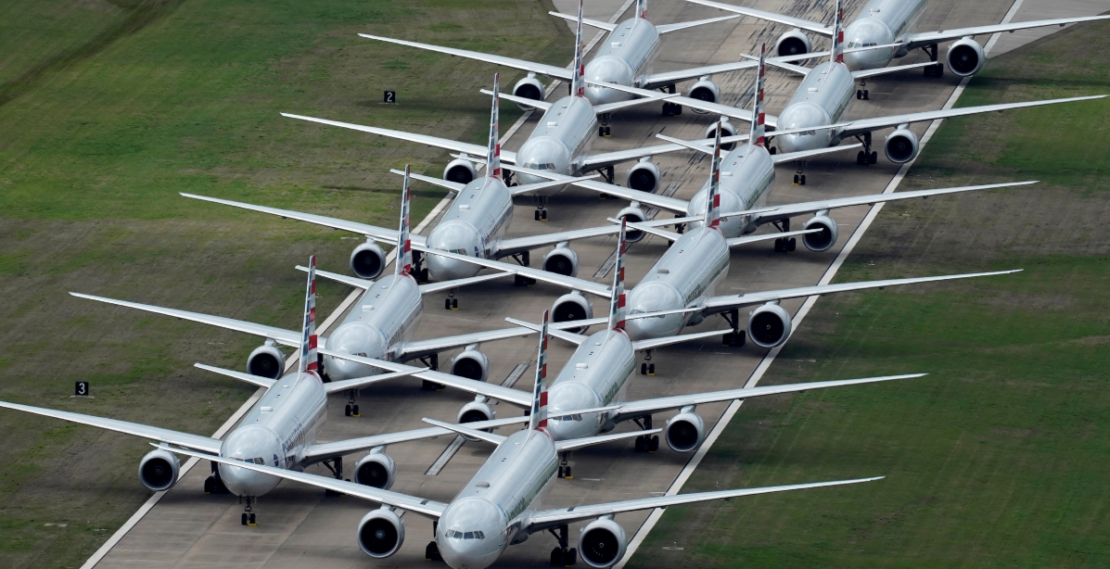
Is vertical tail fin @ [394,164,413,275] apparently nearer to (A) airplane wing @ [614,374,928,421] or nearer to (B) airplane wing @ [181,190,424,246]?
(B) airplane wing @ [181,190,424,246]

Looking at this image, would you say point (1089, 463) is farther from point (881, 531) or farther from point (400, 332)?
point (400, 332)

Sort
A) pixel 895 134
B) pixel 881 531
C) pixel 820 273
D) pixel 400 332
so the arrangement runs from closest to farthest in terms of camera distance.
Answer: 1. pixel 881 531
2. pixel 400 332
3. pixel 820 273
4. pixel 895 134

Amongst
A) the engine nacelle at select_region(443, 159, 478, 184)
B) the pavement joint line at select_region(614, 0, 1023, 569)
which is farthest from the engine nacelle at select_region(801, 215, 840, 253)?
the engine nacelle at select_region(443, 159, 478, 184)

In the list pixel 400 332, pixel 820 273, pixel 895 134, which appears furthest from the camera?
pixel 895 134

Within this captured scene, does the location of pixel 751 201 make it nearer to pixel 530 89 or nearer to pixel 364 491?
pixel 530 89

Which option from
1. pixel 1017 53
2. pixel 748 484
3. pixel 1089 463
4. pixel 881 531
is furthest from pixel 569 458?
pixel 1017 53

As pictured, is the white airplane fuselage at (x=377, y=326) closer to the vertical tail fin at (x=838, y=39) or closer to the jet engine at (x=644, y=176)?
the jet engine at (x=644, y=176)
